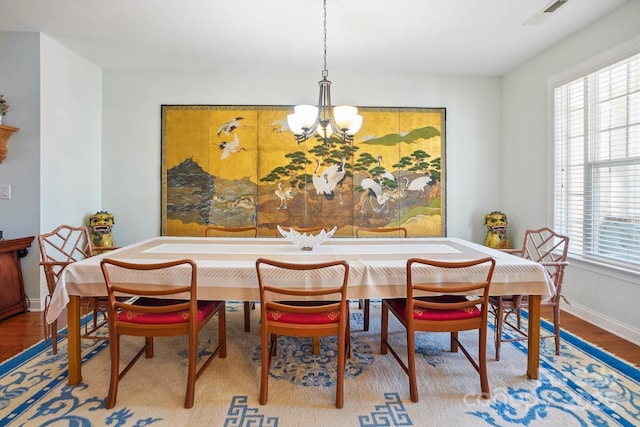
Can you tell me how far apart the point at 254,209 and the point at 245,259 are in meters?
2.18

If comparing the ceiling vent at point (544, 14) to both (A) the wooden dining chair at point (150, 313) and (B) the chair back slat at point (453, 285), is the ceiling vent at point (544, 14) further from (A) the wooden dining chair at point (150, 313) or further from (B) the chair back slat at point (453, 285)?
(A) the wooden dining chair at point (150, 313)

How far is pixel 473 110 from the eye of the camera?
443 cm

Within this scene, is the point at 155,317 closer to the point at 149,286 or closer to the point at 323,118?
the point at 149,286

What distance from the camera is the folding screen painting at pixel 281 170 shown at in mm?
4270

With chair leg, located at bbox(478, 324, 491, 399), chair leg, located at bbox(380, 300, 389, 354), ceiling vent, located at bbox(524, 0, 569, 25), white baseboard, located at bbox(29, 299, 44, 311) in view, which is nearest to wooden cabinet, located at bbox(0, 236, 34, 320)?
white baseboard, located at bbox(29, 299, 44, 311)

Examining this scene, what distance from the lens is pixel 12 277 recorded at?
3254mm

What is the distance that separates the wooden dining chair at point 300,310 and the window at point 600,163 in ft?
8.39

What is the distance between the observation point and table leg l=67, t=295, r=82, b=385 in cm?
202

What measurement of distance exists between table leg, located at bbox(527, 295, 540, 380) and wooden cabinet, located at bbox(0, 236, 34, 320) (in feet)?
13.9

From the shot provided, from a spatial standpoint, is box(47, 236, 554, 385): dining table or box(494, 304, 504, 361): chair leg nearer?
box(47, 236, 554, 385): dining table

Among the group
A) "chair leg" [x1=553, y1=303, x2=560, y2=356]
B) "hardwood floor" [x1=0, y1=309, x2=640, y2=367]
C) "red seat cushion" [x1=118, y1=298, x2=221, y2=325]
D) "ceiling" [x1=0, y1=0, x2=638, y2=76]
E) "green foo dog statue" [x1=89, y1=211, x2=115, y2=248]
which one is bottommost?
"hardwood floor" [x1=0, y1=309, x2=640, y2=367]

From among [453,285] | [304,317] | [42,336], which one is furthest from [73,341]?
[453,285]

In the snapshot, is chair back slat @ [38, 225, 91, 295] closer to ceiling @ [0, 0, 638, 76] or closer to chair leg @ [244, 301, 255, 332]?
chair leg @ [244, 301, 255, 332]

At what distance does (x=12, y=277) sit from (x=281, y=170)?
290cm
